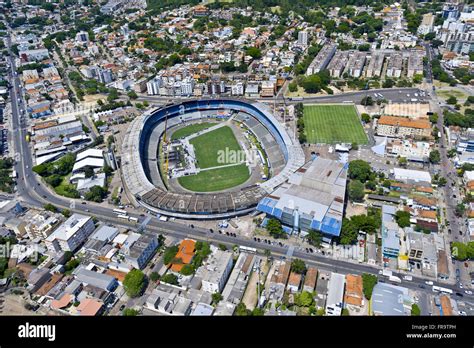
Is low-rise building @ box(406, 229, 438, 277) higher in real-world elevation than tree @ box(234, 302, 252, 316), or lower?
higher

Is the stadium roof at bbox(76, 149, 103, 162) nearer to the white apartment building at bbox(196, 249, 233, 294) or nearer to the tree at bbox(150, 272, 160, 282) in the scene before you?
the tree at bbox(150, 272, 160, 282)

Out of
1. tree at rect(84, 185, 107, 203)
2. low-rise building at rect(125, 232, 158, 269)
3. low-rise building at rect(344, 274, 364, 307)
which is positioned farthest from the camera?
tree at rect(84, 185, 107, 203)

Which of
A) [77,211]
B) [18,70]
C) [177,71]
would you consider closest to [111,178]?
[77,211]

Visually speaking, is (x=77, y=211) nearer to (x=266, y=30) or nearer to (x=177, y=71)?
(x=177, y=71)

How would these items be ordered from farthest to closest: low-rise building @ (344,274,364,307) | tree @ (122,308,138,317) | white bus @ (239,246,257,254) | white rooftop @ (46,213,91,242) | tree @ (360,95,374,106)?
tree @ (360,95,374,106) < white rooftop @ (46,213,91,242) < white bus @ (239,246,257,254) < low-rise building @ (344,274,364,307) < tree @ (122,308,138,317)

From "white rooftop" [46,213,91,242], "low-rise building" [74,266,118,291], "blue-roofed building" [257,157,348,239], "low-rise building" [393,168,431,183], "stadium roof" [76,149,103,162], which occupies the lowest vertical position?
"low-rise building" [74,266,118,291]

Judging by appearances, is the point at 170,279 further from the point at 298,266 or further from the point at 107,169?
the point at 107,169

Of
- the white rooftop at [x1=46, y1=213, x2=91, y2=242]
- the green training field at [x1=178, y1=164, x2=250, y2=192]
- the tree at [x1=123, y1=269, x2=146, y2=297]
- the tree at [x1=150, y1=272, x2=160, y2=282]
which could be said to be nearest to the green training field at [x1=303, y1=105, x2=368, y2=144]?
the green training field at [x1=178, y1=164, x2=250, y2=192]

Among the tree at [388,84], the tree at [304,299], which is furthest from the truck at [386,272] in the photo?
the tree at [388,84]

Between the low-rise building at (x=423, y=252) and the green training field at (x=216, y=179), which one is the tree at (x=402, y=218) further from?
the green training field at (x=216, y=179)
